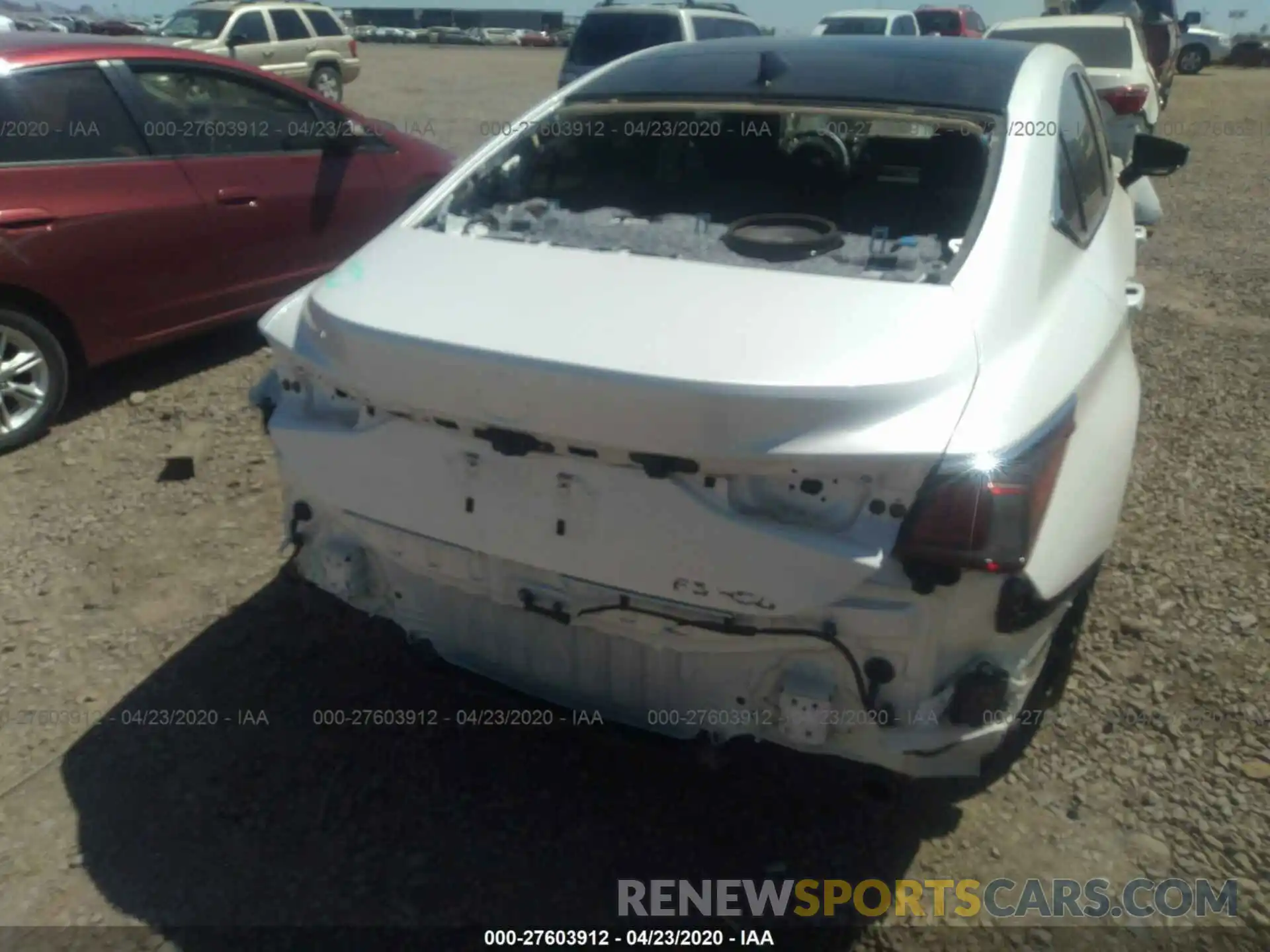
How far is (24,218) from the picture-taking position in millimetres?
4289

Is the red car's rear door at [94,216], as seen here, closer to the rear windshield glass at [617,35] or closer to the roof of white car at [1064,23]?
the rear windshield glass at [617,35]

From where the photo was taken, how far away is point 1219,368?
5309 mm

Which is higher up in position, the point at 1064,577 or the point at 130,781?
A: the point at 1064,577

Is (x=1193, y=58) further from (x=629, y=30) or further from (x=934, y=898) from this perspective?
(x=934, y=898)

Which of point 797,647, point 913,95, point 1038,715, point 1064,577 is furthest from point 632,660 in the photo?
point 913,95

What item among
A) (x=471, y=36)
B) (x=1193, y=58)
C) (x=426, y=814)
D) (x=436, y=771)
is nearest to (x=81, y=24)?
(x=471, y=36)

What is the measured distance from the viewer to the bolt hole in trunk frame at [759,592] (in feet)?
6.24

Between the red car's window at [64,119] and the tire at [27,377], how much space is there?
0.68 m

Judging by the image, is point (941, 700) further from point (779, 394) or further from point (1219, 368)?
point (1219, 368)

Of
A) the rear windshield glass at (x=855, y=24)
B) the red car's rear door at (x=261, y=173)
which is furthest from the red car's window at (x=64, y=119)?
the rear windshield glass at (x=855, y=24)

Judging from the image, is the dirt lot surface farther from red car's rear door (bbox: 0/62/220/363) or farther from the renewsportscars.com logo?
red car's rear door (bbox: 0/62/220/363)

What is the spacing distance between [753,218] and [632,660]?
124 cm

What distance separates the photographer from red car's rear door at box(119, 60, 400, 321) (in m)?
5.00

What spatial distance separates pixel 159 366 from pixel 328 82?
46.1 ft
